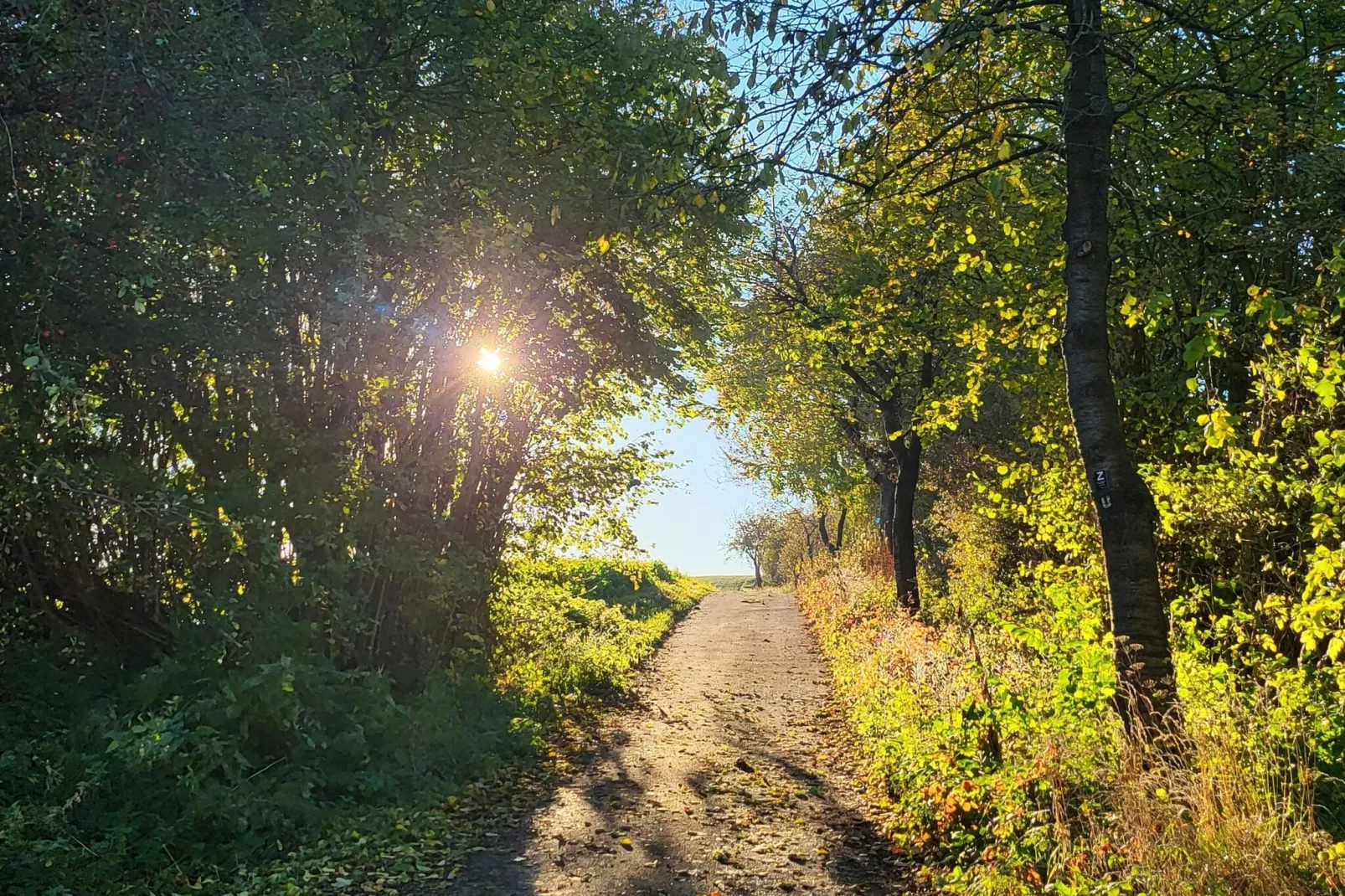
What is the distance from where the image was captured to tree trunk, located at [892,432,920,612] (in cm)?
1673

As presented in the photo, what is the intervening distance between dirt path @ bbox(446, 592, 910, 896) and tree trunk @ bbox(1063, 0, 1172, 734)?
7.45 feet

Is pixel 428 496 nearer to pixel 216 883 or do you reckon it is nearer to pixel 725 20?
pixel 216 883

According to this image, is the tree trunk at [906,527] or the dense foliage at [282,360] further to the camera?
the tree trunk at [906,527]

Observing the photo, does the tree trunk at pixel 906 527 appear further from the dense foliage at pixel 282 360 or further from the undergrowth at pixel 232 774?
the undergrowth at pixel 232 774

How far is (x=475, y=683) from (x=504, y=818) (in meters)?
3.07

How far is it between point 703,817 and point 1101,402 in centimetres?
480

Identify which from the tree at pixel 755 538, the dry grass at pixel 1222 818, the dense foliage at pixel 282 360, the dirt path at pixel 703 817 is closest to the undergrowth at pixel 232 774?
the dense foliage at pixel 282 360

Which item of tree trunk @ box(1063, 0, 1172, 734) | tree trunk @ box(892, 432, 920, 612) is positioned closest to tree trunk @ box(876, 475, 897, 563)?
tree trunk @ box(892, 432, 920, 612)

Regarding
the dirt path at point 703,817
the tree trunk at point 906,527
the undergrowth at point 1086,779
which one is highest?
the tree trunk at point 906,527

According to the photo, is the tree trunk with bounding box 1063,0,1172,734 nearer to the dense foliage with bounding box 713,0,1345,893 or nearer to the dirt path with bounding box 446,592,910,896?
the dense foliage with bounding box 713,0,1345,893

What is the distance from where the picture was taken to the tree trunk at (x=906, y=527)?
54.9 feet

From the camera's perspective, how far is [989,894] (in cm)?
492

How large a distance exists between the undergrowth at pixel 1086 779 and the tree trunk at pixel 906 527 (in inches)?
283

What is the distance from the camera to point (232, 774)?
6.44 meters
